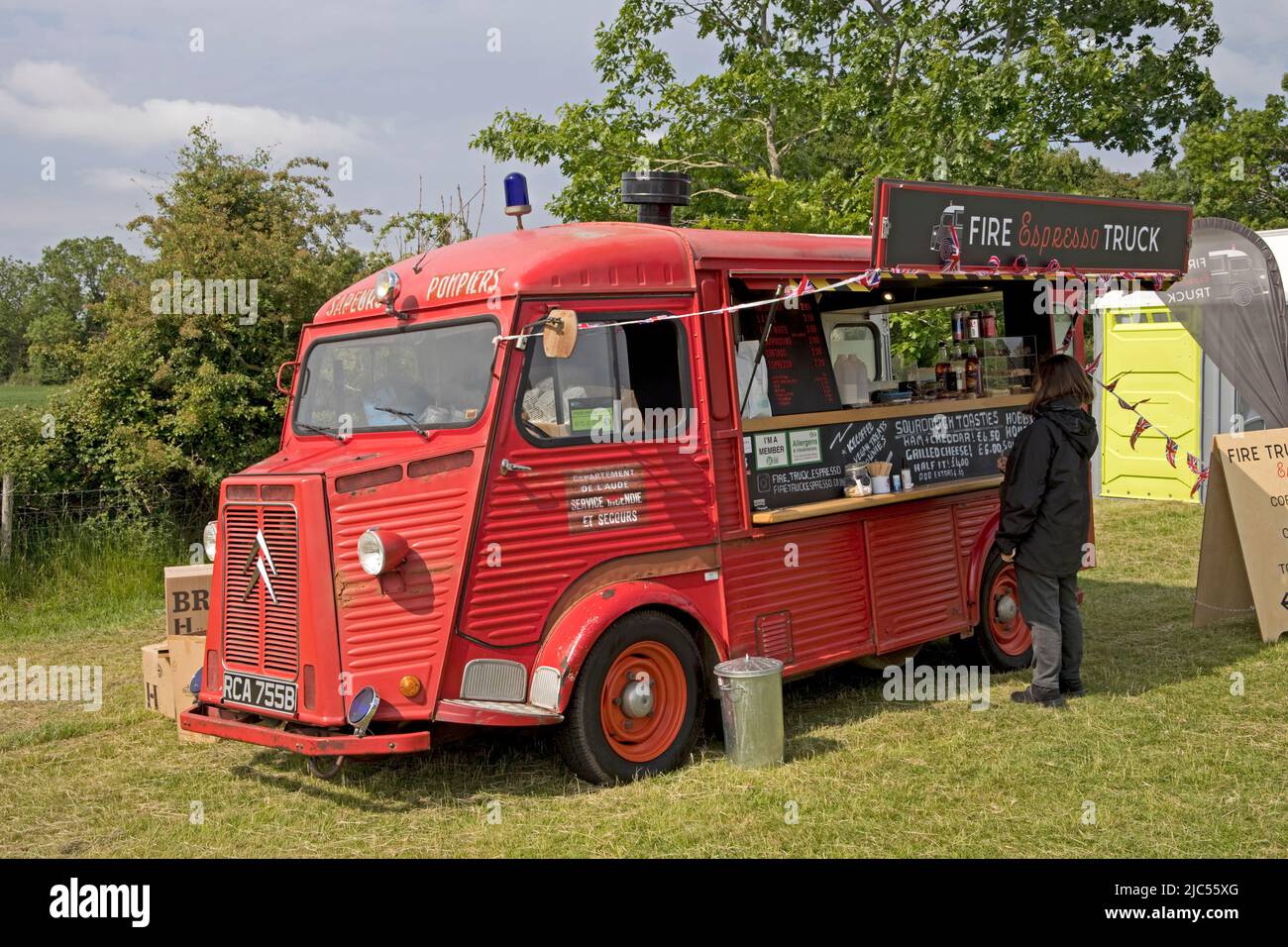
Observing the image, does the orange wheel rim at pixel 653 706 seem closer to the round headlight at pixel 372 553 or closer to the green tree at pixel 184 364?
the round headlight at pixel 372 553

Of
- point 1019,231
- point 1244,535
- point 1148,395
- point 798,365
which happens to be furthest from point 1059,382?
point 1148,395

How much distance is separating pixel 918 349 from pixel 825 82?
584 centimetres

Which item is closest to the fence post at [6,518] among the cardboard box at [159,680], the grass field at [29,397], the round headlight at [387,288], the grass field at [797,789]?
the grass field at [29,397]

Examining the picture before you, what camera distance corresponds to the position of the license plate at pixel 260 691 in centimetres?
539

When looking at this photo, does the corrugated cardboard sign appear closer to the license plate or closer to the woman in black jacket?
the woman in black jacket

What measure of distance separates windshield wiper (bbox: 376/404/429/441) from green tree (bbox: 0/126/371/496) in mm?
6028

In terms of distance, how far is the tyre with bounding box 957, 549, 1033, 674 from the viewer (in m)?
7.90

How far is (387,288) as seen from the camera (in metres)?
6.09

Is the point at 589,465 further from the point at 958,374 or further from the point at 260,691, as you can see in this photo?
the point at 958,374

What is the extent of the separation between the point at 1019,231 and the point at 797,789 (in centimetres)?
343

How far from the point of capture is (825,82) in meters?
17.6

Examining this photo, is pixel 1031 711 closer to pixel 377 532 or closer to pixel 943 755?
pixel 943 755

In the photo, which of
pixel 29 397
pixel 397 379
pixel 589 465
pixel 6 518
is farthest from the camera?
pixel 29 397

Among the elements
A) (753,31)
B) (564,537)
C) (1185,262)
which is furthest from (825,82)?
(564,537)
